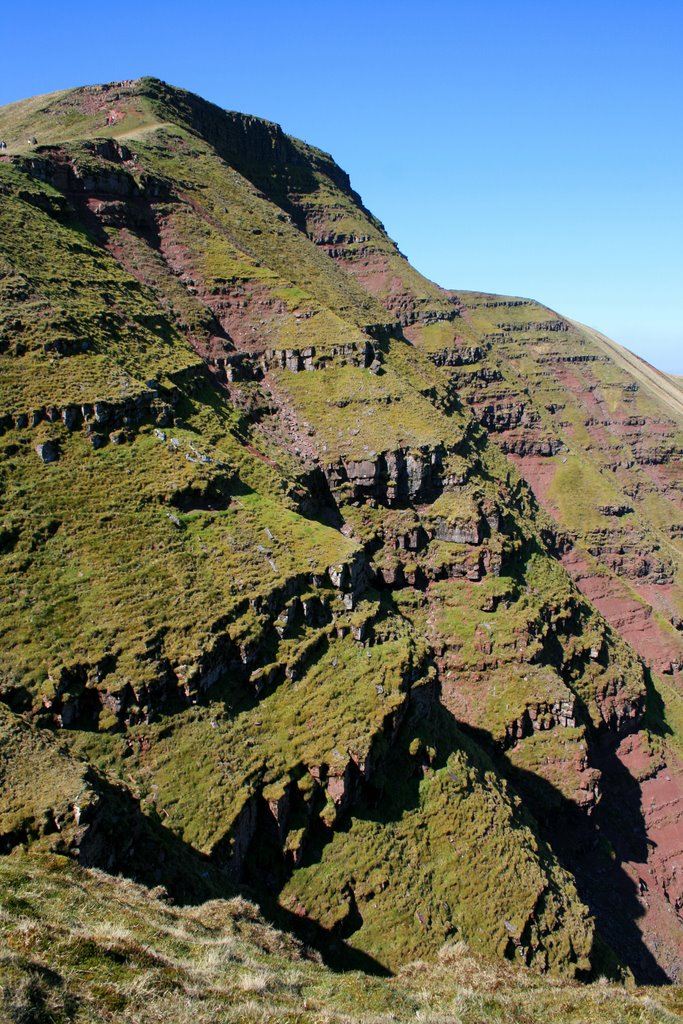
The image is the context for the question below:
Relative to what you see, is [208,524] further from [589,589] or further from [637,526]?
[637,526]

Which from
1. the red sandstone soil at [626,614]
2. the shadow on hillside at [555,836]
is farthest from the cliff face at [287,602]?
the red sandstone soil at [626,614]

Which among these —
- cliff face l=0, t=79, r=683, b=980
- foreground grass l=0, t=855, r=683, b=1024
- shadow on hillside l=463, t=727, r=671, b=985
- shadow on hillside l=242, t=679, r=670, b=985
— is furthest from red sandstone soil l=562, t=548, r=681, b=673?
foreground grass l=0, t=855, r=683, b=1024

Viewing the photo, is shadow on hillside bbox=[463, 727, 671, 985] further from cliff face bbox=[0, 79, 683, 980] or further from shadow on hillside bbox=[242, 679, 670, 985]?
cliff face bbox=[0, 79, 683, 980]

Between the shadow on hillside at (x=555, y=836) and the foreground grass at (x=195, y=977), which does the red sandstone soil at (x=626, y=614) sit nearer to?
the shadow on hillside at (x=555, y=836)

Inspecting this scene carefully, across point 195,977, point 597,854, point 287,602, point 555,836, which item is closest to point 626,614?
point 597,854

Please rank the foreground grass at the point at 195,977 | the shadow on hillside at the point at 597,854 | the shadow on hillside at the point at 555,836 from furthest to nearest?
the shadow on hillside at the point at 597,854, the shadow on hillside at the point at 555,836, the foreground grass at the point at 195,977

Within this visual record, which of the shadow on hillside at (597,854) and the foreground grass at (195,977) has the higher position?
the foreground grass at (195,977)

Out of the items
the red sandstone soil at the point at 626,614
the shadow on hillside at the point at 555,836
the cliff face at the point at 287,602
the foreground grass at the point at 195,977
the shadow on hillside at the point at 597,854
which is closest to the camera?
the foreground grass at the point at 195,977
